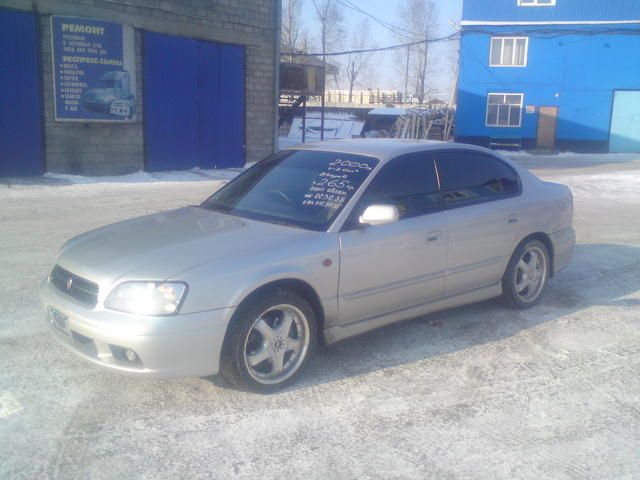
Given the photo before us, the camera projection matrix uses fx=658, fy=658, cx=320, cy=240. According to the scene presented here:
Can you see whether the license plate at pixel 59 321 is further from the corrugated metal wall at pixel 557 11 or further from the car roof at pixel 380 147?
the corrugated metal wall at pixel 557 11

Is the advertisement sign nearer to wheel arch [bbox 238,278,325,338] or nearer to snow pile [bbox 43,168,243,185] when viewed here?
snow pile [bbox 43,168,243,185]

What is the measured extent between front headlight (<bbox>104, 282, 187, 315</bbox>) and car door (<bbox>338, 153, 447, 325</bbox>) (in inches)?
46.2

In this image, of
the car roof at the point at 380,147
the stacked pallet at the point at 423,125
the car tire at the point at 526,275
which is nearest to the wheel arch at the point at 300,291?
the car roof at the point at 380,147

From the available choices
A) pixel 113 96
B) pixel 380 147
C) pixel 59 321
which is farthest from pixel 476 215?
pixel 113 96

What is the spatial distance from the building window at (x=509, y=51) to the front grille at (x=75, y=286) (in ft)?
106

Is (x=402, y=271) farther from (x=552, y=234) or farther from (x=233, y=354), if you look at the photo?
(x=552, y=234)

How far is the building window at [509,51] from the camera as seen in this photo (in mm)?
32969

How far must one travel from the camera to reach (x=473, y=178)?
557cm

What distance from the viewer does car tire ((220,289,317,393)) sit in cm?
391

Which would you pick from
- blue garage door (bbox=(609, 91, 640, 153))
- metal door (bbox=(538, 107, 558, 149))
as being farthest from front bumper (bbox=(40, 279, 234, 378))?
blue garage door (bbox=(609, 91, 640, 153))

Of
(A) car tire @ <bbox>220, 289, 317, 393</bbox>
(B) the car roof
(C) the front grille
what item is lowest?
(A) car tire @ <bbox>220, 289, 317, 393</bbox>

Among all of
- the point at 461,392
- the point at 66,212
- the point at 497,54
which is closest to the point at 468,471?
the point at 461,392

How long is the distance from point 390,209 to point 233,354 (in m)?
1.44

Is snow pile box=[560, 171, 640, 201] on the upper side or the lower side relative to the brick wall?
lower
